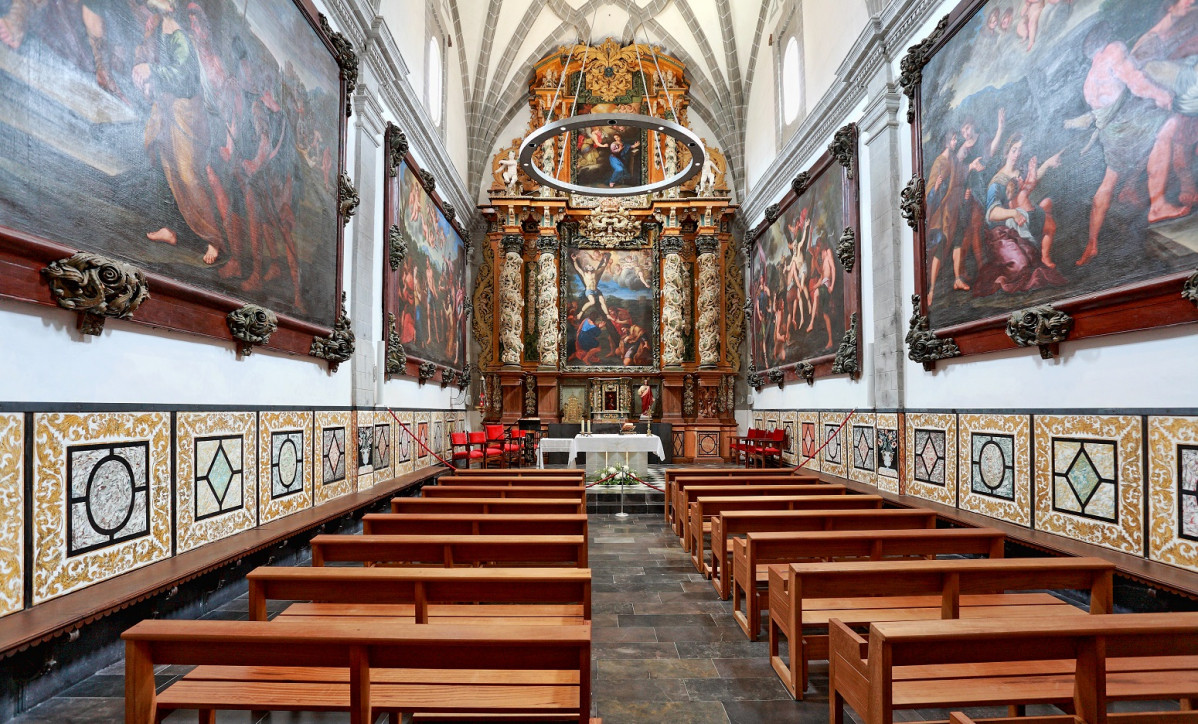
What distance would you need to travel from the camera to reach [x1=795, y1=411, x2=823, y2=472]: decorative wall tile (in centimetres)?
1080

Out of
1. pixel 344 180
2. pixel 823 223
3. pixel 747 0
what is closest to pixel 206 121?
pixel 344 180

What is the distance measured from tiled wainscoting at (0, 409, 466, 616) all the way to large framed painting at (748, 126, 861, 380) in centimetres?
766

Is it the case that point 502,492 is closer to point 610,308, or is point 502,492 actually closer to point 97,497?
point 97,497

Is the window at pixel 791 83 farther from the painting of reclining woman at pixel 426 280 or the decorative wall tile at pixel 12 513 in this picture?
the decorative wall tile at pixel 12 513

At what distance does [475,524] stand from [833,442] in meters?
7.13

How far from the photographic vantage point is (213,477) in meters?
5.08

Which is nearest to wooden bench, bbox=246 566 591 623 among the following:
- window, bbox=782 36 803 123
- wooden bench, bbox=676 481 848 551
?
wooden bench, bbox=676 481 848 551

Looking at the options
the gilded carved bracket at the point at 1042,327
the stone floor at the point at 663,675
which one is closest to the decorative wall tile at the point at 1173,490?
the gilded carved bracket at the point at 1042,327

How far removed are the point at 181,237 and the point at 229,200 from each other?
0.81m

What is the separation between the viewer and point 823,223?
35.1 feet

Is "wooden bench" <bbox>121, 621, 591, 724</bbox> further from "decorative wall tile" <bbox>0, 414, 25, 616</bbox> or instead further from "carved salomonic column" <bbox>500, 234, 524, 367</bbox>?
"carved salomonic column" <bbox>500, 234, 524, 367</bbox>

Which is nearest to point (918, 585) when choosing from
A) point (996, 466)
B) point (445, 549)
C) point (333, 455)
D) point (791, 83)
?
point (445, 549)

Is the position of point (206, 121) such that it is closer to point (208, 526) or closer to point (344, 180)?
point (344, 180)

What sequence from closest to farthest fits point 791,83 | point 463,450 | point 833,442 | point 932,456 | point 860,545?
1. point 860,545
2. point 932,456
3. point 833,442
4. point 463,450
5. point 791,83
